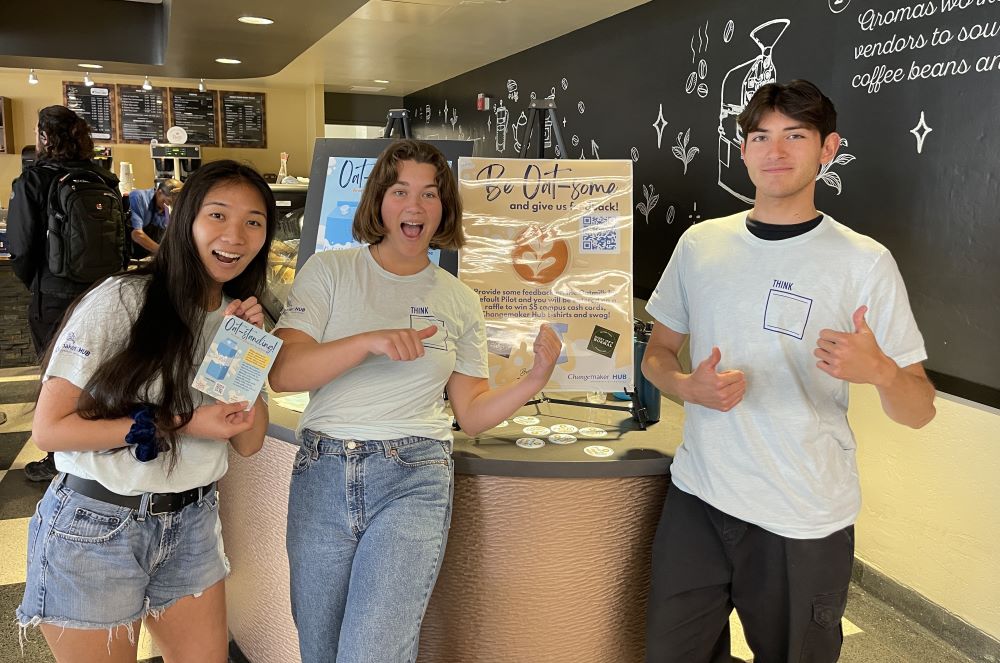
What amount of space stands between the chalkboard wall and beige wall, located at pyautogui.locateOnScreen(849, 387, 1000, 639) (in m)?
0.20

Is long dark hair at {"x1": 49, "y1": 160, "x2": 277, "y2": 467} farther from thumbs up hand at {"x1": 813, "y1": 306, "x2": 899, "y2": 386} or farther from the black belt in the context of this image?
thumbs up hand at {"x1": 813, "y1": 306, "x2": 899, "y2": 386}

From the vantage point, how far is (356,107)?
1172 centimetres

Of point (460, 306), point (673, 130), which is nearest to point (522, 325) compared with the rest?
point (460, 306)

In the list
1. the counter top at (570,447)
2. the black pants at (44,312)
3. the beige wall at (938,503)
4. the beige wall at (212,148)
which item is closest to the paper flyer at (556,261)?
the counter top at (570,447)

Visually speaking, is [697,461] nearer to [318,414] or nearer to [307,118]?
[318,414]

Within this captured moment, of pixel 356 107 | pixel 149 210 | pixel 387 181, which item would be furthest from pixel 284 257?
pixel 356 107

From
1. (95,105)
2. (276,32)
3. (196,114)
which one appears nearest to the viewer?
(276,32)

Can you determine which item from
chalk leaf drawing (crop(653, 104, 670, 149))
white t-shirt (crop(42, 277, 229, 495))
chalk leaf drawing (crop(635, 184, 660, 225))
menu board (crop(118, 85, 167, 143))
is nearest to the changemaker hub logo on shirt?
white t-shirt (crop(42, 277, 229, 495))

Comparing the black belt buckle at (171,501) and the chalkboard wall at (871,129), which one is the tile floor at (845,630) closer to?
the chalkboard wall at (871,129)

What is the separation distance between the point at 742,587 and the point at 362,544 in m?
0.84

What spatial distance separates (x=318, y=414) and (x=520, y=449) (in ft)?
1.96

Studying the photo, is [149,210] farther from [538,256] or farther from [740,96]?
[538,256]

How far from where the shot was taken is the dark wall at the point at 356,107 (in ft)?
38.0

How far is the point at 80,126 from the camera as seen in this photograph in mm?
3883
